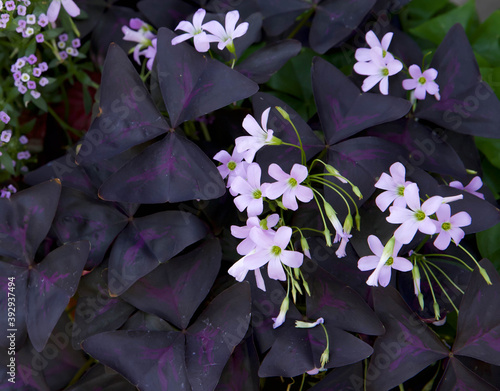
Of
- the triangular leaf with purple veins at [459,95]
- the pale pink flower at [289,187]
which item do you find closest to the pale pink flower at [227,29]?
the pale pink flower at [289,187]

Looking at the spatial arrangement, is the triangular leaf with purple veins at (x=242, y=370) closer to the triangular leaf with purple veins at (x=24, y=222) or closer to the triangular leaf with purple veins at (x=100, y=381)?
the triangular leaf with purple veins at (x=100, y=381)

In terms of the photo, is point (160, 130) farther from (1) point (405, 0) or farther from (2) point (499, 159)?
(2) point (499, 159)

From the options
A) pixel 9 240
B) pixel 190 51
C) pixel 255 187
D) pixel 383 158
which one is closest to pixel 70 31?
pixel 190 51

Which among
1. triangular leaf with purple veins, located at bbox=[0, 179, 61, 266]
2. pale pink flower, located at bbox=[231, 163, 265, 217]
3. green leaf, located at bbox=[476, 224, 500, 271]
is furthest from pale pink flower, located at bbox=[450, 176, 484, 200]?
triangular leaf with purple veins, located at bbox=[0, 179, 61, 266]

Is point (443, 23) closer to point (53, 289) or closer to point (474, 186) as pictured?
point (474, 186)

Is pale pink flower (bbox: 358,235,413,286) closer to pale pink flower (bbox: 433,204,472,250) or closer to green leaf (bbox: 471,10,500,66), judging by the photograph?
pale pink flower (bbox: 433,204,472,250)

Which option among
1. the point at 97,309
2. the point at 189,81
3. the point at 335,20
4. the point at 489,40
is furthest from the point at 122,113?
the point at 489,40
